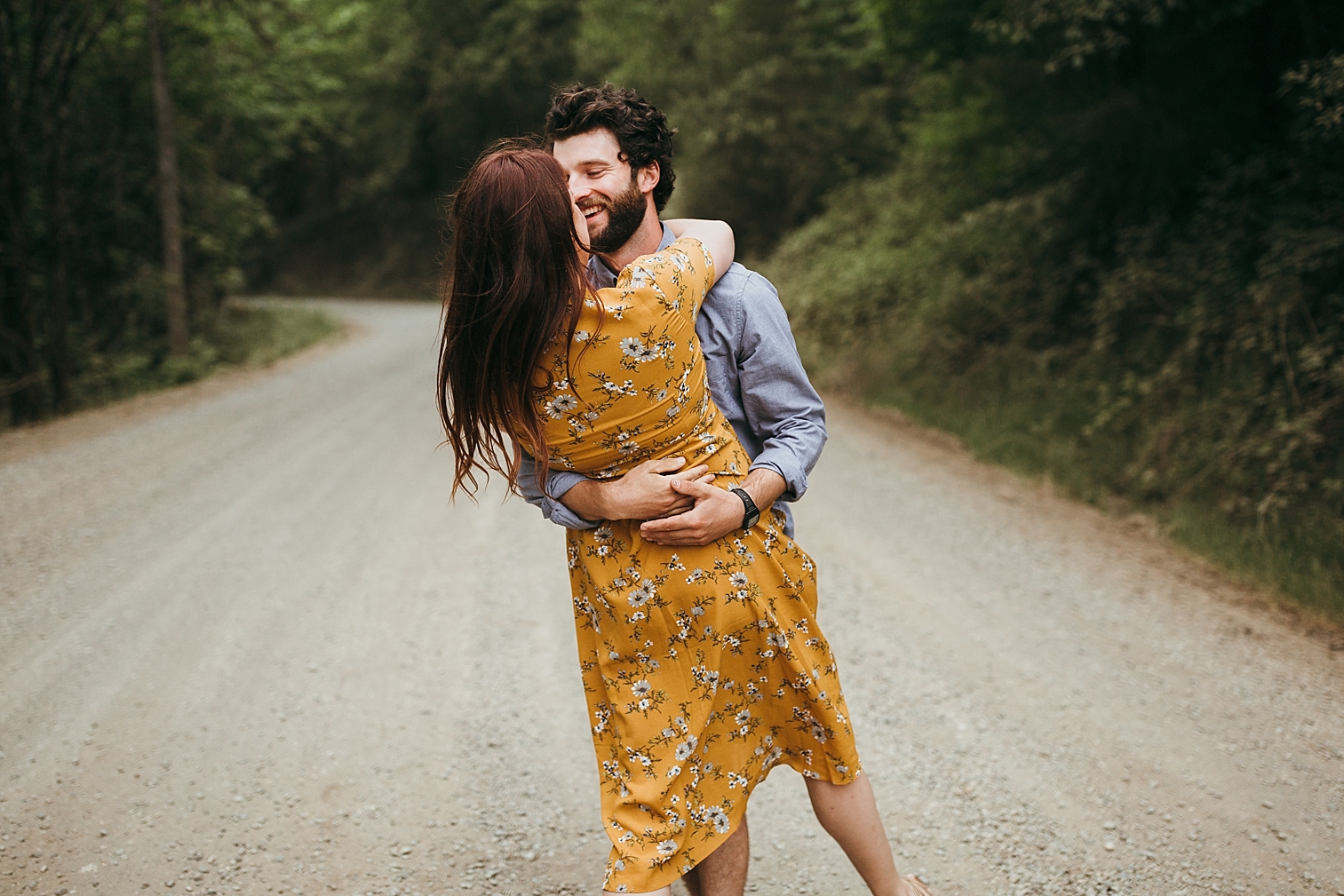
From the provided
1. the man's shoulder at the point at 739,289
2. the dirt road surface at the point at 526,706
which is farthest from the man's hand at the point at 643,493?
the dirt road surface at the point at 526,706

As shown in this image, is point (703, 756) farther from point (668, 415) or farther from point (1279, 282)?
point (1279, 282)

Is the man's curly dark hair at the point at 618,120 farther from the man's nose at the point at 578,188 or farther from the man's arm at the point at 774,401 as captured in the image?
the man's arm at the point at 774,401

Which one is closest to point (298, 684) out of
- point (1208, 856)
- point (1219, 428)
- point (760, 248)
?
point (1208, 856)

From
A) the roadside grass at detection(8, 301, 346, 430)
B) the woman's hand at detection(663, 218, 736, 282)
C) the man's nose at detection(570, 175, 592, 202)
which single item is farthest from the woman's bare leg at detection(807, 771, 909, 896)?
the roadside grass at detection(8, 301, 346, 430)

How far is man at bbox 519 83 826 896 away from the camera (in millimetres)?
1888

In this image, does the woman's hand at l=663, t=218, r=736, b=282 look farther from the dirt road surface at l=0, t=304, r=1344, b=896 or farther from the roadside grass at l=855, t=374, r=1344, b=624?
the roadside grass at l=855, t=374, r=1344, b=624

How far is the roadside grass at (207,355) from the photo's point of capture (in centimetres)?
1317

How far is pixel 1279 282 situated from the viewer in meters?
6.10

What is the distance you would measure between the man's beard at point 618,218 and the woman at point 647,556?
0.13m

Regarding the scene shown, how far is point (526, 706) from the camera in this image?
378 cm

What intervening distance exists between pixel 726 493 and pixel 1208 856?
6.51 feet

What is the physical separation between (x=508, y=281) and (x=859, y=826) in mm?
1444

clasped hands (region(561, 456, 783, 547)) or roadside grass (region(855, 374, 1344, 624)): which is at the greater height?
clasped hands (region(561, 456, 783, 547))

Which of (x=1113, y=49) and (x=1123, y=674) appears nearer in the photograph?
(x=1123, y=674)
